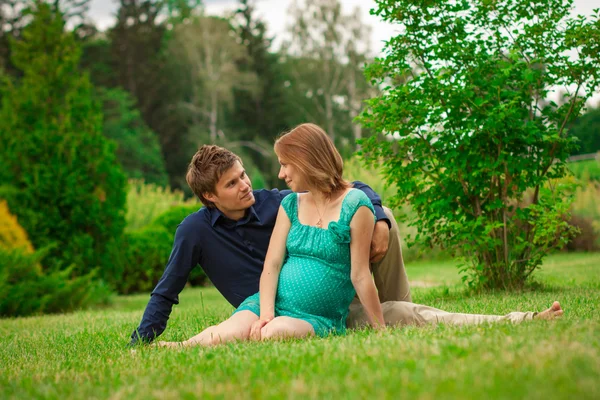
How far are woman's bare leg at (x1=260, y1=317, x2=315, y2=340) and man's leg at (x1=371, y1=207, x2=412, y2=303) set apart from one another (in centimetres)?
94

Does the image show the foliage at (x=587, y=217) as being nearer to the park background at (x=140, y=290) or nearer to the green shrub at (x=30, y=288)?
the park background at (x=140, y=290)

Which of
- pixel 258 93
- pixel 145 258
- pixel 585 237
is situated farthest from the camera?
pixel 258 93

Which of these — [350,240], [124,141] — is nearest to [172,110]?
[124,141]

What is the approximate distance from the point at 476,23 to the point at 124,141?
28047 millimetres

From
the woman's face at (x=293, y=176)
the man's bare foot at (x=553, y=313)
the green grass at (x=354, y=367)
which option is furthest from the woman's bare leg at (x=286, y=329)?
the man's bare foot at (x=553, y=313)

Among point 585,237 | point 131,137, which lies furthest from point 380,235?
point 131,137

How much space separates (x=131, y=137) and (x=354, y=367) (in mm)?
31458

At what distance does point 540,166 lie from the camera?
6.30m

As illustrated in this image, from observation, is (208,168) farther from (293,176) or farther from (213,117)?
(213,117)

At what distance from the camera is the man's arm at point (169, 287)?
415 centimetres

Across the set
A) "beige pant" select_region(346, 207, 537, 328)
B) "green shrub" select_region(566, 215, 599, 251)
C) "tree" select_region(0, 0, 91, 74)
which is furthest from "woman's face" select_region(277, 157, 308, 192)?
"tree" select_region(0, 0, 91, 74)

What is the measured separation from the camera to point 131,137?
32.6 m

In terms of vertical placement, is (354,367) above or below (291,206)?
below

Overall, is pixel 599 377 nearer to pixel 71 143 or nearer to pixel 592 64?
pixel 592 64
